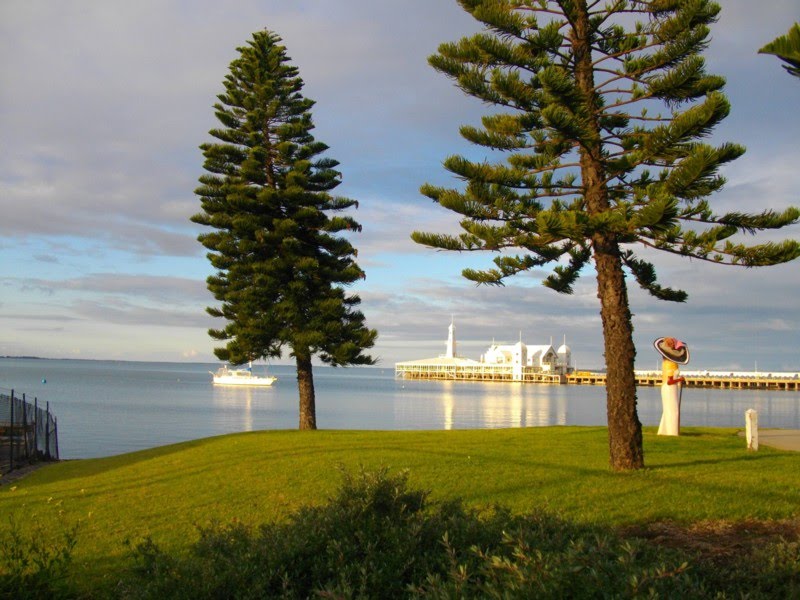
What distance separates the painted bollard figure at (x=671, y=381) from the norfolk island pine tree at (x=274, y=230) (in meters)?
7.99

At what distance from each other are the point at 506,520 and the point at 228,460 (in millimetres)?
8086

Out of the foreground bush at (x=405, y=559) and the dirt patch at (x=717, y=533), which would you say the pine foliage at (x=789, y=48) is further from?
the dirt patch at (x=717, y=533)

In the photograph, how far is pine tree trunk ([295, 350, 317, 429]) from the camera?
59.7 feet

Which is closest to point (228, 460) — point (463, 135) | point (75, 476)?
point (75, 476)

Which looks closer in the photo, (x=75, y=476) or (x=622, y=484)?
(x=622, y=484)

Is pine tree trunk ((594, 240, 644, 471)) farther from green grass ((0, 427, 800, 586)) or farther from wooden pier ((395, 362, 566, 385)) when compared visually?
wooden pier ((395, 362, 566, 385))

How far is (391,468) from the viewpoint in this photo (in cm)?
912

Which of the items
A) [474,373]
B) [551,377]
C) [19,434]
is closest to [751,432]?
[19,434]

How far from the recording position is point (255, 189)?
19.4m

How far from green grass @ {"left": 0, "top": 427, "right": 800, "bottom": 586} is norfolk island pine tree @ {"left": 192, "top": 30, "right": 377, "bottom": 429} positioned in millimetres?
6042

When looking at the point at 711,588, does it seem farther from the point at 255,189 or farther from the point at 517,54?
the point at 255,189

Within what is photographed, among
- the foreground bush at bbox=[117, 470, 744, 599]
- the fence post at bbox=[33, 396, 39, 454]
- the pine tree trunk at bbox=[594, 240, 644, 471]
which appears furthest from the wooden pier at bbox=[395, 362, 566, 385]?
the foreground bush at bbox=[117, 470, 744, 599]

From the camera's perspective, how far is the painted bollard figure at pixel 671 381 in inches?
538

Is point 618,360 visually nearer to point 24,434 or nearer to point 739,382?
point 24,434
